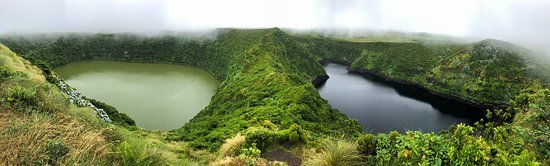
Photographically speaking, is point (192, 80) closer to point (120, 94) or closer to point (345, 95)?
point (120, 94)

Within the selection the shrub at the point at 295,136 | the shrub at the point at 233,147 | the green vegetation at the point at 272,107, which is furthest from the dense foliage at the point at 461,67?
the shrub at the point at 233,147

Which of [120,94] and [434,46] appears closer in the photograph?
[120,94]

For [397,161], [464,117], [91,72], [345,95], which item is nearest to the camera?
[397,161]

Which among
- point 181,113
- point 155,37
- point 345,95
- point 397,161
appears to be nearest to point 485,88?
point 345,95

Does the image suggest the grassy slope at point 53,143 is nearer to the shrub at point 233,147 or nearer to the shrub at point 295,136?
the shrub at point 233,147

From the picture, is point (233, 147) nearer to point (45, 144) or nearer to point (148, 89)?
point (45, 144)

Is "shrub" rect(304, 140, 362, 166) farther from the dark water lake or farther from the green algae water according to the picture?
the green algae water

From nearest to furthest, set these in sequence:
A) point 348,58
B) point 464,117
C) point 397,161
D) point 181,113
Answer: point 397,161 < point 181,113 < point 464,117 < point 348,58

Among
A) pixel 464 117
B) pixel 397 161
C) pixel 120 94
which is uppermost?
pixel 397 161
